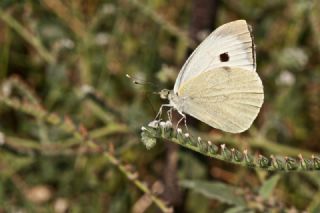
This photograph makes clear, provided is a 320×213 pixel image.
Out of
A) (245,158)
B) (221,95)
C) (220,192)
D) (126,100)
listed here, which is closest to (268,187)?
(220,192)

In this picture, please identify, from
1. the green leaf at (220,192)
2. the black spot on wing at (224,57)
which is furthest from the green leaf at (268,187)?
the black spot on wing at (224,57)

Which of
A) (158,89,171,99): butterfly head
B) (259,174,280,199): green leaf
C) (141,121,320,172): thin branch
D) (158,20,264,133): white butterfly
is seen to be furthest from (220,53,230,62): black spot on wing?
(141,121,320,172): thin branch

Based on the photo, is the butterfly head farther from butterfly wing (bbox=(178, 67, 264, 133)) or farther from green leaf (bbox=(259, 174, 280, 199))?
green leaf (bbox=(259, 174, 280, 199))

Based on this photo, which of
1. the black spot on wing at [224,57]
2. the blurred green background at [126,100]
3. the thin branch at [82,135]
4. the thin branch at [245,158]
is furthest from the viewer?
the blurred green background at [126,100]

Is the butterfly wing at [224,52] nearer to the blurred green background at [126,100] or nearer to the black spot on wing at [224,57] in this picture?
the black spot on wing at [224,57]

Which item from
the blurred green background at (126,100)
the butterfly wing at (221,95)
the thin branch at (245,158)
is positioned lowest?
the blurred green background at (126,100)

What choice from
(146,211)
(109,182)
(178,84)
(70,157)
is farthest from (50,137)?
(178,84)

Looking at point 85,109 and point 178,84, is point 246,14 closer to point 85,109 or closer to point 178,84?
point 85,109

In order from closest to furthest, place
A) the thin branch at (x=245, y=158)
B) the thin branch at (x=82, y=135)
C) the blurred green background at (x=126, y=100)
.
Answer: the thin branch at (x=245, y=158)
the thin branch at (x=82, y=135)
the blurred green background at (x=126, y=100)
